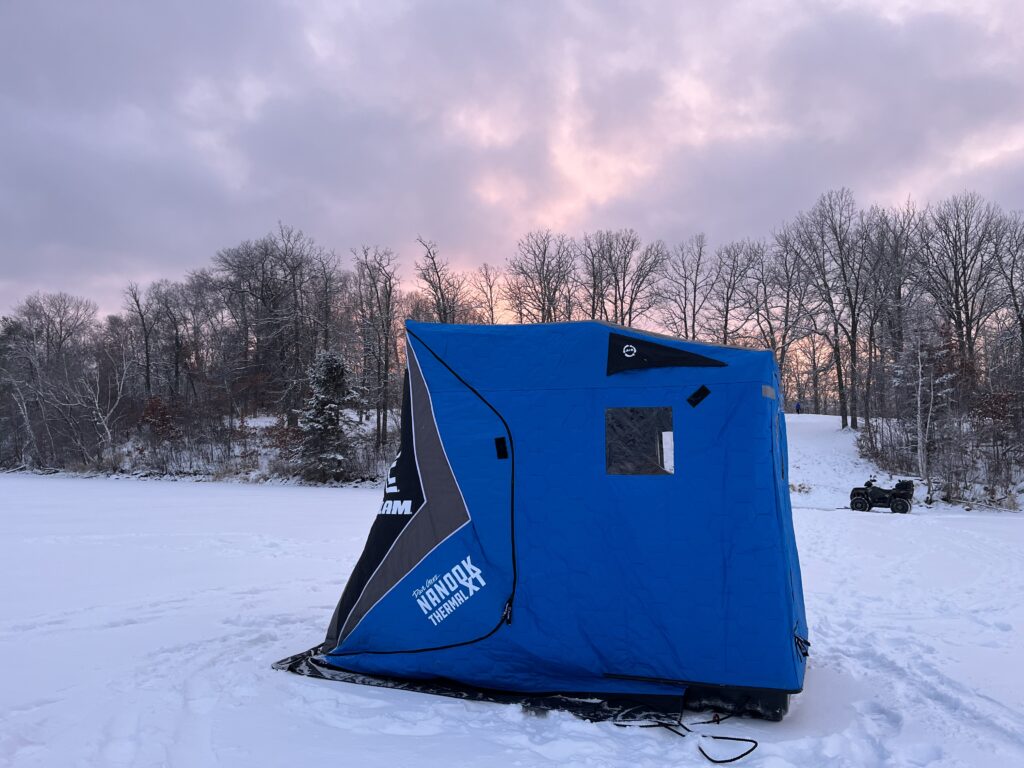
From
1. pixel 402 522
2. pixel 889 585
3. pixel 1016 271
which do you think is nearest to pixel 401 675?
pixel 402 522

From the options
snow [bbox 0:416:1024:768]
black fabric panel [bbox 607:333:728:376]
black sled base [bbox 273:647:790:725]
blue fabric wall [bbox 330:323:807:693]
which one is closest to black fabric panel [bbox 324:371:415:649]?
blue fabric wall [bbox 330:323:807:693]

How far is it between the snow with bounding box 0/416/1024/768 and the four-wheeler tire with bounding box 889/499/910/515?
662 cm

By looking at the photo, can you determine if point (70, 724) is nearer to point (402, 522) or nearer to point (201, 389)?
point (402, 522)

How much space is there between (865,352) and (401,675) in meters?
35.3

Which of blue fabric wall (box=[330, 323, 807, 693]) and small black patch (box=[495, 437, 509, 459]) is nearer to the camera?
blue fabric wall (box=[330, 323, 807, 693])

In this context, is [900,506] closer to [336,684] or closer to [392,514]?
[392,514]

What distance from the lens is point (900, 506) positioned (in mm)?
14969

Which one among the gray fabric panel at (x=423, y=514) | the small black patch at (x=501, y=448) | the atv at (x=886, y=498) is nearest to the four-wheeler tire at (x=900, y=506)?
the atv at (x=886, y=498)

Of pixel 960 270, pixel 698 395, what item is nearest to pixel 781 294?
pixel 960 270

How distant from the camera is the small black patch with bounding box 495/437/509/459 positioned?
12.4 feet

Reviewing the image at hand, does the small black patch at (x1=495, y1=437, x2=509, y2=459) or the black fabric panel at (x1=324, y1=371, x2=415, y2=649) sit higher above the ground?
the small black patch at (x1=495, y1=437, x2=509, y2=459)

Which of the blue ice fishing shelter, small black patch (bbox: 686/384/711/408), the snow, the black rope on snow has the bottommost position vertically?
the snow

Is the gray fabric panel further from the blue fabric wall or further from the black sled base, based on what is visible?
the black sled base

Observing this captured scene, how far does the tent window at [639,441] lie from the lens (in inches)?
138
